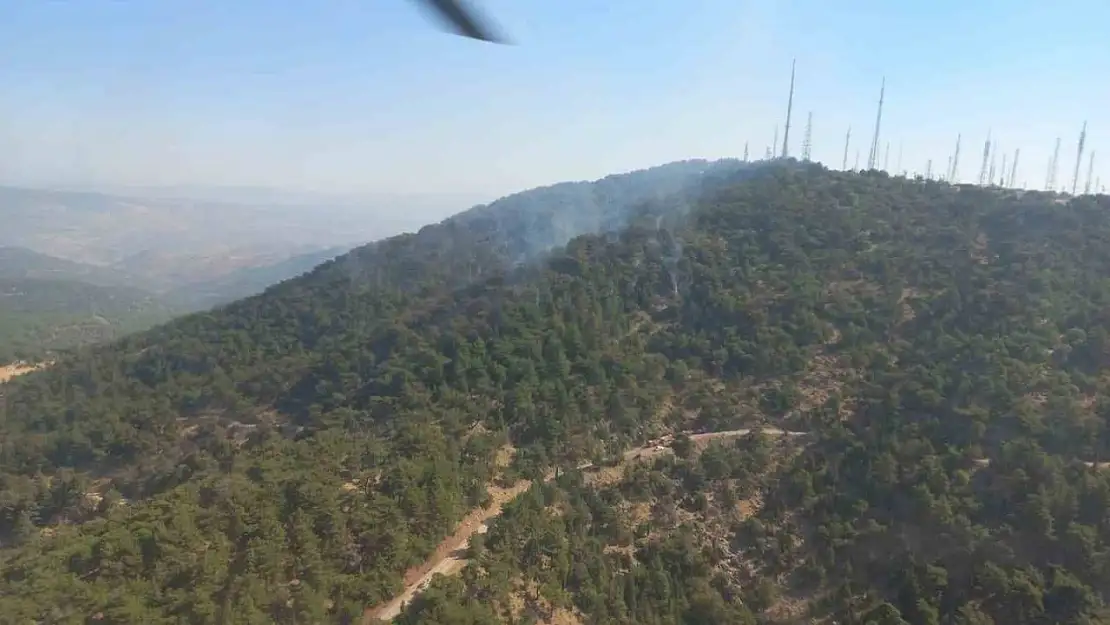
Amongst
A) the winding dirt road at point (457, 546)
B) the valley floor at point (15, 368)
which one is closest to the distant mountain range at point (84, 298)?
the valley floor at point (15, 368)

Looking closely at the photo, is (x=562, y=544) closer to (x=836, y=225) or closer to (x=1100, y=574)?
(x=1100, y=574)

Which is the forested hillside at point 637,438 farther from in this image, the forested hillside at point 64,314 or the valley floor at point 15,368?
the forested hillside at point 64,314

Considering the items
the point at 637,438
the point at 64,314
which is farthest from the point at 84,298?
the point at 637,438

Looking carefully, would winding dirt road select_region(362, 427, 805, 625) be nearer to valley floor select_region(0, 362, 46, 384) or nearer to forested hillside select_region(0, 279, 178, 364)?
valley floor select_region(0, 362, 46, 384)

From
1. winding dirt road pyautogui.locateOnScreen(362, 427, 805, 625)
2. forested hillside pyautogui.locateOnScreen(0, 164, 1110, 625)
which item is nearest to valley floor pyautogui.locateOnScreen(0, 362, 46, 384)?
forested hillside pyautogui.locateOnScreen(0, 164, 1110, 625)

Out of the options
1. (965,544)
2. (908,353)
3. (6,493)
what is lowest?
(6,493)

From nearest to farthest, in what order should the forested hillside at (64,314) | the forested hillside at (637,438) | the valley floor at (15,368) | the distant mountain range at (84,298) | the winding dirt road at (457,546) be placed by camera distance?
the winding dirt road at (457,546)
the forested hillside at (637,438)
the valley floor at (15,368)
the forested hillside at (64,314)
the distant mountain range at (84,298)

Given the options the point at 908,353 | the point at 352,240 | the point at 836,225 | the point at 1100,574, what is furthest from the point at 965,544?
the point at 352,240
